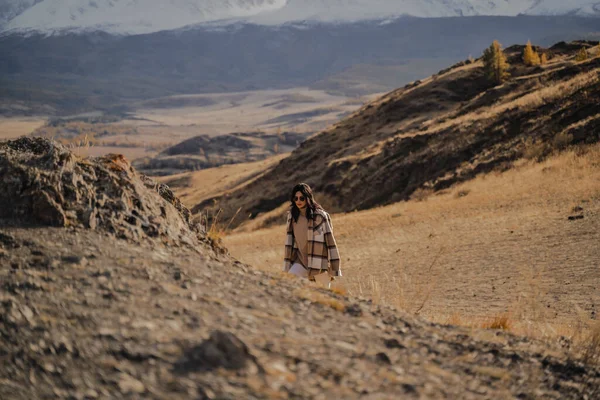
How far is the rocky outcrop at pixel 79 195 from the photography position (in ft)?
18.3

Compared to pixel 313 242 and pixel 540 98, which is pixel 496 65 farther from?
pixel 313 242

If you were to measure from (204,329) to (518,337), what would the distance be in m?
3.45

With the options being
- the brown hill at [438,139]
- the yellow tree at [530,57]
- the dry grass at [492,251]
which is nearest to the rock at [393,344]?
the dry grass at [492,251]

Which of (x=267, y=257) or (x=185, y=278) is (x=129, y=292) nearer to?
(x=185, y=278)

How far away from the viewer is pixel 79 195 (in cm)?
586

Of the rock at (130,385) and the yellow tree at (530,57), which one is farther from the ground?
the yellow tree at (530,57)

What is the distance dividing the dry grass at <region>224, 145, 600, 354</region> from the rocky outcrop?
108 inches

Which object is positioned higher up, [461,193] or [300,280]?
[300,280]

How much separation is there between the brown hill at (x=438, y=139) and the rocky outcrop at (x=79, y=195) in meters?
25.1

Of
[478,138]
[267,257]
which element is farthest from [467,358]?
[478,138]

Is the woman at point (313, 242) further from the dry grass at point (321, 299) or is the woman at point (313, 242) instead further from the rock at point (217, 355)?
the rock at point (217, 355)

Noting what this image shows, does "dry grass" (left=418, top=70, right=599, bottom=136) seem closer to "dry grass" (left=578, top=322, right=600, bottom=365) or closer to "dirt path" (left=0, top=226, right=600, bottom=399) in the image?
"dry grass" (left=578, top=322, right=600, bottom=365)

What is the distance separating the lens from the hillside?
368cm

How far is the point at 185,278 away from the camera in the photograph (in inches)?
202
